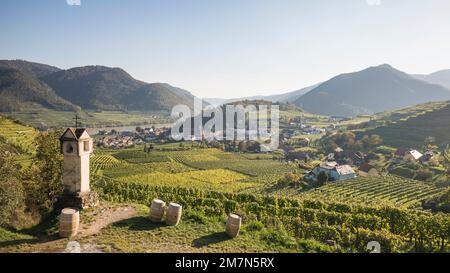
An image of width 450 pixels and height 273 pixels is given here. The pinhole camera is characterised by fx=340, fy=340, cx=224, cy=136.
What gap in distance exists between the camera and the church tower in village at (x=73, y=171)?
1392 centimetres

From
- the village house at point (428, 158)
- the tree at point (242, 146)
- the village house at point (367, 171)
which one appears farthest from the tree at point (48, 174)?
the tree at point (242, 146)

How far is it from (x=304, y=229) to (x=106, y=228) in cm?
1657

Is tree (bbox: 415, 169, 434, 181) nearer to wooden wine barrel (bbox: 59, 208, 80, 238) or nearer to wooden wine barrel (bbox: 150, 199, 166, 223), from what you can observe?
wooden wine barrel (bbox: 150, 199, 166, 223)

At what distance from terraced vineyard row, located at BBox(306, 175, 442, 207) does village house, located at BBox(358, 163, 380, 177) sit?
5457mm

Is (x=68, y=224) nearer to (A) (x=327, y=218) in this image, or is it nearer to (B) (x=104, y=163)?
(A) (x=327, y=218)

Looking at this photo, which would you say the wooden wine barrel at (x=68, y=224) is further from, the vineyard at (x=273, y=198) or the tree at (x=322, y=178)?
the tree at (x=322, y=178)

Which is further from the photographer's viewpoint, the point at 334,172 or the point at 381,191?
the point at 334,172

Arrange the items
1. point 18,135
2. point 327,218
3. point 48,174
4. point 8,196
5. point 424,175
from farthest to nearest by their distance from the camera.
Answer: point 18,135
point 424,175
point 327,218
point 48,174
point 8,196

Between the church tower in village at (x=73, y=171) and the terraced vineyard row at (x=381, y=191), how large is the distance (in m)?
37.3

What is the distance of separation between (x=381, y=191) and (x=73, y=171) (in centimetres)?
4696

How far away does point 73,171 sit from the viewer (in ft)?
45.8

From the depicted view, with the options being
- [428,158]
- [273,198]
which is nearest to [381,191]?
[273,198]

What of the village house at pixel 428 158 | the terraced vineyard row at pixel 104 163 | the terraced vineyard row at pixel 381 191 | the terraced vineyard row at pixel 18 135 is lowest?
the terraced vineyard row at pixel 381 191

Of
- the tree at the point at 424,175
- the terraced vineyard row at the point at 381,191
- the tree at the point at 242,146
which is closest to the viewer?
the terraced vineyard row at the point at 381,191
